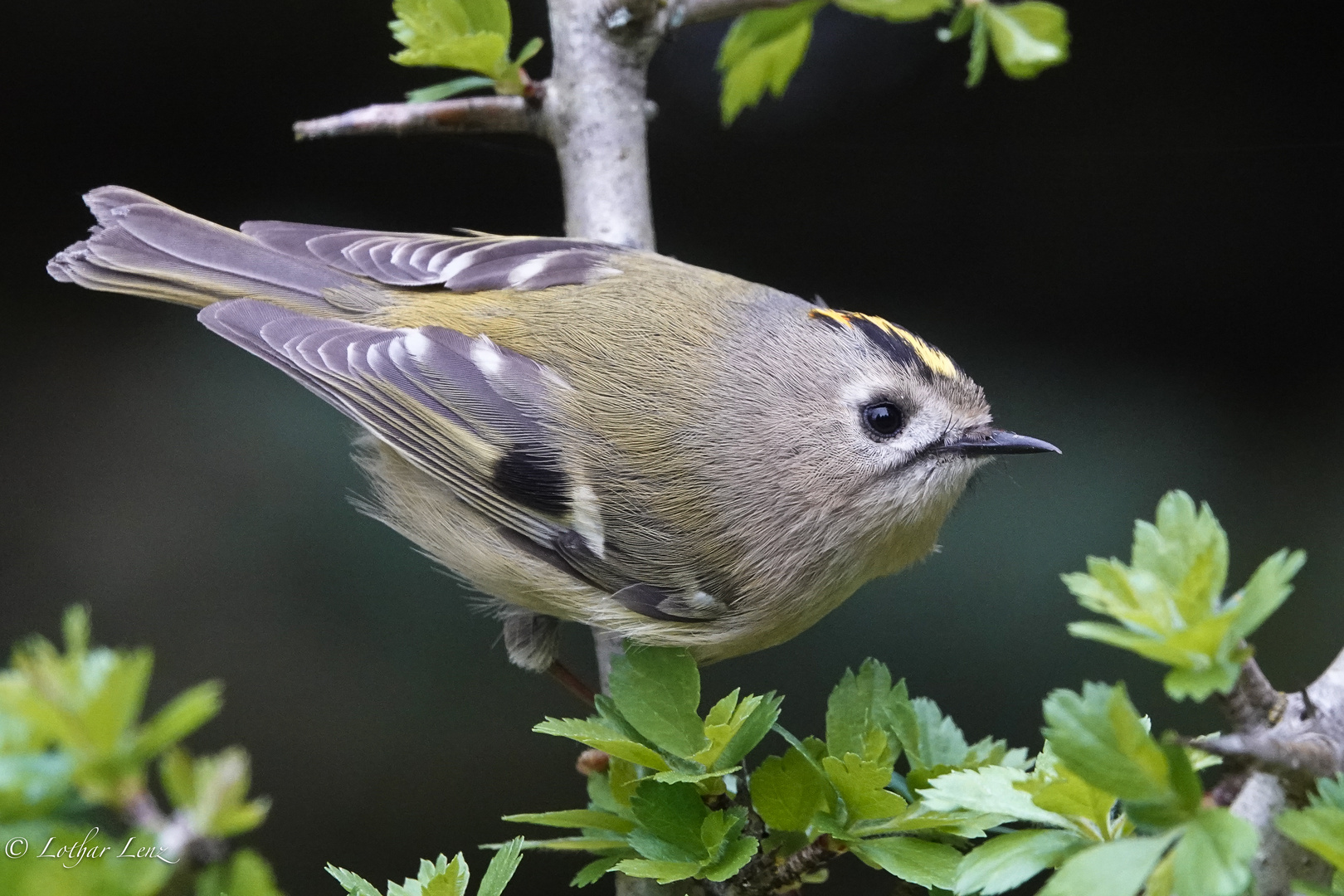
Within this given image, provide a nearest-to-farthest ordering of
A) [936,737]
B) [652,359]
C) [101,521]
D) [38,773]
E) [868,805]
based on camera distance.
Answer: [38,773], [868,805], [936,737], [652,359], [101,521]

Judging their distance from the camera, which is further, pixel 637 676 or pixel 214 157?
pixel 214 157

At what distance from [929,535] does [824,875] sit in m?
0.49

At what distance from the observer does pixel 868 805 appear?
75 cm

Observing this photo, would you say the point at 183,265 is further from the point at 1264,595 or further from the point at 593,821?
the point at 1264,595

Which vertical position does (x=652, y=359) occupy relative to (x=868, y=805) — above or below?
above

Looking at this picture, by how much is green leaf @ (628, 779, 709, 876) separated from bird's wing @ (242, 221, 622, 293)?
0.72 metres

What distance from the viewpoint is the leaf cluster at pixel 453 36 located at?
1172 mm

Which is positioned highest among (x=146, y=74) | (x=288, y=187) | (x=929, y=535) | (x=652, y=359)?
(x=146, y=74)

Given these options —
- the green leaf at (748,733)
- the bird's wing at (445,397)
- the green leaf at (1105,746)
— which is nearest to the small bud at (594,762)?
the bird's wing at (445,397)

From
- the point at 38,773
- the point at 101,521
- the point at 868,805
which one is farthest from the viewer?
the point at 101,521

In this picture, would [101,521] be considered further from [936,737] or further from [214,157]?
[936,737]

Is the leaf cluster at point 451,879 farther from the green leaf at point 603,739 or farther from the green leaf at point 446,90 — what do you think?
the green leaf at point 446,90

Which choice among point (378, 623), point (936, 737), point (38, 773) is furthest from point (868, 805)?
point (378, 623)

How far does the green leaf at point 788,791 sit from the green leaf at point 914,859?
0.04m
